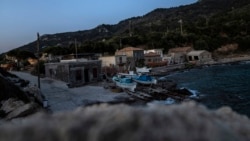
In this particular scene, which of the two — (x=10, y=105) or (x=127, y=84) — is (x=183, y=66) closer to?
(x=127, y=84)

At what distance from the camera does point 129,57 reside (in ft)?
254

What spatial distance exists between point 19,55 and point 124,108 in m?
90.1

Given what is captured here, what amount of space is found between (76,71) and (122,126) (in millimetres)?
49438

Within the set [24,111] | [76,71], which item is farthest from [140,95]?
[24,111]

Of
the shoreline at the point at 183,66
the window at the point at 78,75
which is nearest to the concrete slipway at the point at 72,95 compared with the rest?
the window at the point at 78,75

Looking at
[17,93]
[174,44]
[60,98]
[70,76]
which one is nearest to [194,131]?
[17,93]

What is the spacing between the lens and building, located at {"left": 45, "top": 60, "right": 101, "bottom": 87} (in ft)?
164

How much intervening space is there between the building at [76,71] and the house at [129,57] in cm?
1888

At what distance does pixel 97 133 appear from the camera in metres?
1.54

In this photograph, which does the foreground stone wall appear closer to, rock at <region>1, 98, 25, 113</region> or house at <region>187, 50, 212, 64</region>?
rock at <region>1, 98, 25, 113</region>

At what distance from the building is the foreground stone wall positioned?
157ft

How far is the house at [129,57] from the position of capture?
2875 inches

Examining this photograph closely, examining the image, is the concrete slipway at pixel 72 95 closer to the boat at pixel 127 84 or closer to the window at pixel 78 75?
the boat at pixel 127 84

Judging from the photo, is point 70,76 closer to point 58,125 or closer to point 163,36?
point 58,125
